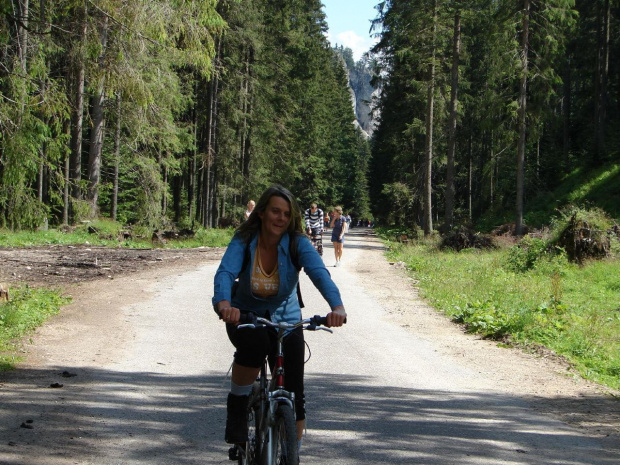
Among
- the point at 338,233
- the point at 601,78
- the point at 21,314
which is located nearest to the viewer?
the point at 21,314

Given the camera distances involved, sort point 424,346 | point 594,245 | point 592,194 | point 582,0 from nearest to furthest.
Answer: point 424,346 → point 594,245 → point 592,194 → point 582,0

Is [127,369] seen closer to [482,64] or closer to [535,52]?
[535,52]

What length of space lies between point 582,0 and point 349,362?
4376 cm

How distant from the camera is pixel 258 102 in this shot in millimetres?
39656

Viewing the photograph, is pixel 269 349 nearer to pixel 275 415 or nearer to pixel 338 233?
pixel 275 415

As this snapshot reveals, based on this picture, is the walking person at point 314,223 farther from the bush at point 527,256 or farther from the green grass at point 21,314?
the green grass at point 21,314

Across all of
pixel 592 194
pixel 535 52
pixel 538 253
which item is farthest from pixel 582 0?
pixel 538 253

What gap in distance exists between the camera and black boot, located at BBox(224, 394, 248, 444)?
4.10 m

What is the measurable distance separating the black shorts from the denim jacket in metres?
0.14

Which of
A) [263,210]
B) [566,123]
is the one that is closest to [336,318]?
[263,210]

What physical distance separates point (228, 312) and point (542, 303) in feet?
33.2

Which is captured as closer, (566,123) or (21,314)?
(21,314)

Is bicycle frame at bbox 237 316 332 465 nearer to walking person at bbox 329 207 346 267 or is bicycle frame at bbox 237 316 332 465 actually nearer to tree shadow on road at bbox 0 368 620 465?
tree shadow on road at bbox 0 368 620 465

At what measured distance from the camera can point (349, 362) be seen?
8320 millimetres
